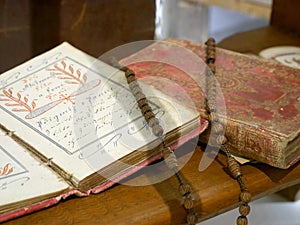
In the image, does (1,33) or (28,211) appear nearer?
(28,211)

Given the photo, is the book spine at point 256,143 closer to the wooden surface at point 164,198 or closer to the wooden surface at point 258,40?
the wooden surface at point 164,198

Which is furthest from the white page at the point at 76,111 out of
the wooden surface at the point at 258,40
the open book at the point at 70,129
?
the wooden surface at the point at 258,40

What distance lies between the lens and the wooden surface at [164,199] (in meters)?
0.62

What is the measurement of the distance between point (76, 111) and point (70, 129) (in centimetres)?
4

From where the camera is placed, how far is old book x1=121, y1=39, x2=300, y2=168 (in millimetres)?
688

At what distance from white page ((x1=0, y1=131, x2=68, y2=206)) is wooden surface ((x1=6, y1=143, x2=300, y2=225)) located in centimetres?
2

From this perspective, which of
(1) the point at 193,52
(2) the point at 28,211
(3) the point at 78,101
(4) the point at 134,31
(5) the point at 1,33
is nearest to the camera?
(2) the point at 28,211

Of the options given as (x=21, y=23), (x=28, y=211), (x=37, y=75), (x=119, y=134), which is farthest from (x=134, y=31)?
(x=28, y=211)

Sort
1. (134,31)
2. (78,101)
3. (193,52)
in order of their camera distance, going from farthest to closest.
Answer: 1. (134,31)
2. (193,52)
3. (78,101)

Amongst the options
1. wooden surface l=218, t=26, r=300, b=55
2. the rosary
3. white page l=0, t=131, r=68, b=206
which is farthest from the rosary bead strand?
wooden surface l=218, t=26, r=300, b=55

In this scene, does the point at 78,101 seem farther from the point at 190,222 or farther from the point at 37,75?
the point at 190,222

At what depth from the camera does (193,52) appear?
2.89ft

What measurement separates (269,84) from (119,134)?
0.75 ft

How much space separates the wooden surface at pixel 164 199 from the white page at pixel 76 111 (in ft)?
0.12
